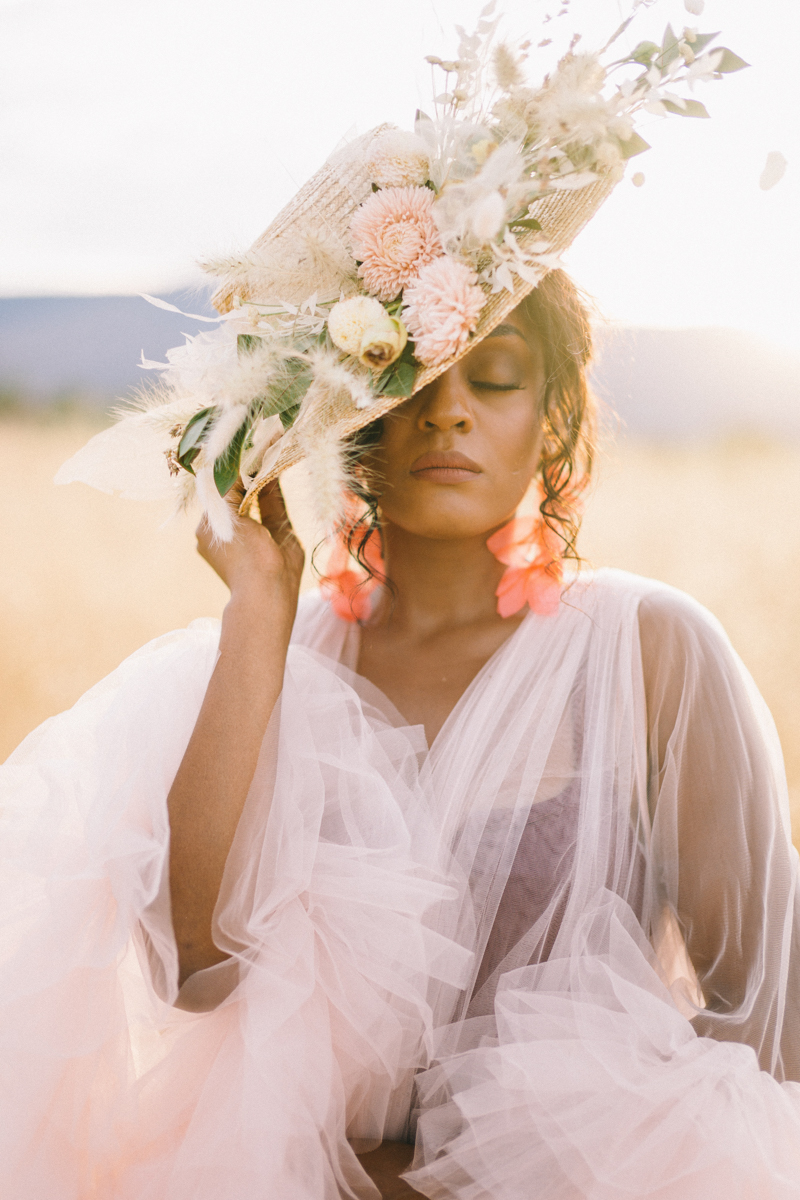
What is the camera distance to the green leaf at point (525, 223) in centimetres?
115

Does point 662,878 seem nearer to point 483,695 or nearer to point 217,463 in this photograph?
point 483,695

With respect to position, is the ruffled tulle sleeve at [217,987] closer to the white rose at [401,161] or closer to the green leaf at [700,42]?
the white rose at [401,161]

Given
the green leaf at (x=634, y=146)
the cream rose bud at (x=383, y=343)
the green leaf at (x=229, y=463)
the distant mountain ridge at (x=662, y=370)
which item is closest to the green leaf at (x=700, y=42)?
the green leaf at (x=634, y=146)

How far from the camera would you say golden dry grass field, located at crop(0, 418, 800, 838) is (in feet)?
17.6

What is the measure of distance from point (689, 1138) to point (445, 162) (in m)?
1.23

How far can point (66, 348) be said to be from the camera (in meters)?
9.30

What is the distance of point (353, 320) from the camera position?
45.5 inches

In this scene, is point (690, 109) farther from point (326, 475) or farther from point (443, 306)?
point (326, 475)

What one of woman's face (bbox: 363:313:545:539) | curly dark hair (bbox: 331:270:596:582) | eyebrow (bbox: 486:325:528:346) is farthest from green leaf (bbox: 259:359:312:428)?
eyebrow (bbox: 486:325:528:346)

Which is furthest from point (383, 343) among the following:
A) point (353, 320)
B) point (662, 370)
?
point (662, 370)

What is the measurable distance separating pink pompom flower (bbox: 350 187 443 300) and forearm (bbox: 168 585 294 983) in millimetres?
491

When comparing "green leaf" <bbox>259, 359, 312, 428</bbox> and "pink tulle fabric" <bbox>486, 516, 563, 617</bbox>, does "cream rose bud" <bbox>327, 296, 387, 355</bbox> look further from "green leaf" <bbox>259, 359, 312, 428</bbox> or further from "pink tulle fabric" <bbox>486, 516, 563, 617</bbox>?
"pink tulle fabric" <bbox>486, 516, 563, 617</bbox>

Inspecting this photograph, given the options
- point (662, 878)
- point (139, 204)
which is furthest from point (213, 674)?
point (139, 204)

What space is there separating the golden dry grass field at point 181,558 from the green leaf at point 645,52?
3903mm
